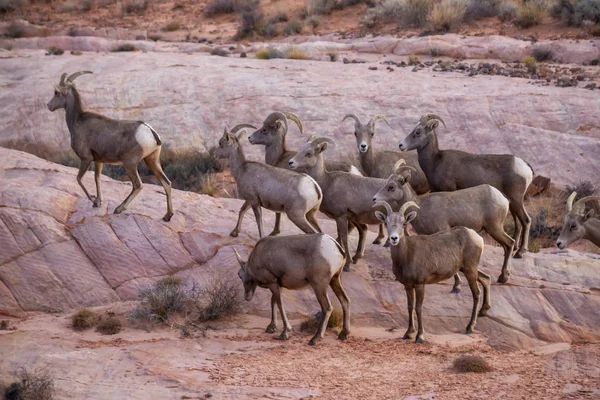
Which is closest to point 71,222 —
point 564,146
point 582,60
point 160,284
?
point 160,284

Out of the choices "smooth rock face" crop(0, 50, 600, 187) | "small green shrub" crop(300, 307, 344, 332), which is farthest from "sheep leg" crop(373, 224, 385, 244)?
"smooth rock face" crop(0, 50, 600, 187)

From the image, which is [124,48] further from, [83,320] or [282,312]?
[282,312]

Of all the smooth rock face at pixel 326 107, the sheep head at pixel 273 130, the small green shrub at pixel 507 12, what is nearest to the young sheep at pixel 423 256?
the sheep head at pixel 273 130

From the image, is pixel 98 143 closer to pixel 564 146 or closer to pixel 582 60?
pixel 564 146

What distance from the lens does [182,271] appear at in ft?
42.1

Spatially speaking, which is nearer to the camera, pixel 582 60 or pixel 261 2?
pixel 582 60

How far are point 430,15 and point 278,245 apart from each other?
21993mm

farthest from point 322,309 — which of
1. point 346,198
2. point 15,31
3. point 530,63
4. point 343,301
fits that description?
point 15,31

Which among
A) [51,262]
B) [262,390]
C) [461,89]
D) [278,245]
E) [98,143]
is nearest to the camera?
[262,390]

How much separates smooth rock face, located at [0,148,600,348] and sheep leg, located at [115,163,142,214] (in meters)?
0.18

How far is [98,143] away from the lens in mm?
13523

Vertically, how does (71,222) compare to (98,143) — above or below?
below

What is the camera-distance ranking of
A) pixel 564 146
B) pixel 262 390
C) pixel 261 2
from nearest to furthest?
pixel 262 390, pixel 564 146, pixel 261 2

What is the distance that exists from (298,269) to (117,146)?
3.91 metres
